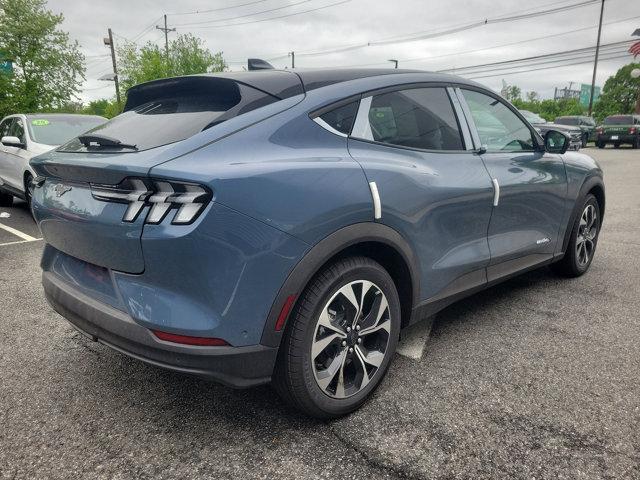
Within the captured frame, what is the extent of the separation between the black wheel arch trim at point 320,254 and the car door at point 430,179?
2.9 inches

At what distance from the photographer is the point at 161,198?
1.82 metres

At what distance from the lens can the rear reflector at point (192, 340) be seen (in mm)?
1836

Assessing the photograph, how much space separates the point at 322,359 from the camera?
7.18 ft

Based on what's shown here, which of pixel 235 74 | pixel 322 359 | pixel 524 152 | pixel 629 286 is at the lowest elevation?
pixel 629 286

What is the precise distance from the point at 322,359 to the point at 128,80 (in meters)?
44.4

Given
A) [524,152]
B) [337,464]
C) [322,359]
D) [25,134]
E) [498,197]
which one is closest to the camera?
[337,464]

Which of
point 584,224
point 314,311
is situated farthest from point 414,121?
point 584,224

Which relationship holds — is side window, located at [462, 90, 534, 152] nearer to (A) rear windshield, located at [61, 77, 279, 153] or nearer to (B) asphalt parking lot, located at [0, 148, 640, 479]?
(B) asphalt parking lot, located at [0, 148, 640, 479]

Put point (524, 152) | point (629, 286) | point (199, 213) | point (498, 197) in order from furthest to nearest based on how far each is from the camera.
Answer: point (629, 286) → point (524, 152) → point (498, 197) → point (199, 213)

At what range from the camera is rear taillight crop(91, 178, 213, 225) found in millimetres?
1766

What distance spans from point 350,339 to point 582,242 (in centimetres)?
290

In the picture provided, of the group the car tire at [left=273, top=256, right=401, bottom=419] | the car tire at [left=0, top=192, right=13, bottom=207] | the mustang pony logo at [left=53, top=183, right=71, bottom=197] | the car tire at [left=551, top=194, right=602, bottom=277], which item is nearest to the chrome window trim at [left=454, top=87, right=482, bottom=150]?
the car tire at [left=273, top=256, right=401, bottom=419]

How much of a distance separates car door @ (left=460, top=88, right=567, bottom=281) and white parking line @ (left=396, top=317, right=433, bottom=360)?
0.55 metres

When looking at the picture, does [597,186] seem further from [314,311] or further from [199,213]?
[199,213]
